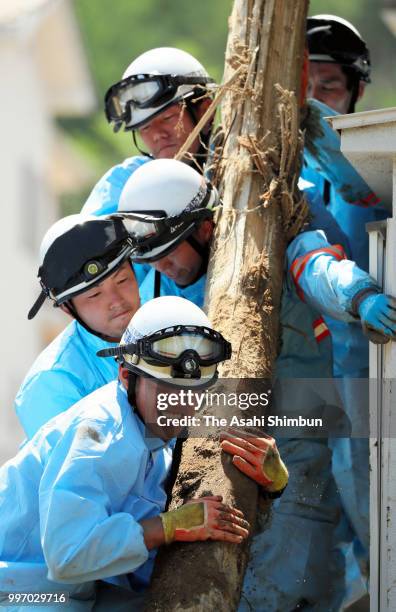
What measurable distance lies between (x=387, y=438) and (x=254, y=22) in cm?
271

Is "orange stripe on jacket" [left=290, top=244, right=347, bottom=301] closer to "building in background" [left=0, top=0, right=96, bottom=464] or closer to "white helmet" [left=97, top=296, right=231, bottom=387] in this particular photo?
"white helmet" [left=97, top=296, right=231, bottom=387]

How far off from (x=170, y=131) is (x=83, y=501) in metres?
3.08

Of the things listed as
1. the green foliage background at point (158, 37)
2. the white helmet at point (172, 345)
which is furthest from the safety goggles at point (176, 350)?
the green foliage background at point (158, 37)

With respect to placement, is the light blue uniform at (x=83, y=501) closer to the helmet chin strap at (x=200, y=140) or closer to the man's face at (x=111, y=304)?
the man's face at (x=111, y=304)

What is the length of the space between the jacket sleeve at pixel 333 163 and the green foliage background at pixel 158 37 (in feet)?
93.9

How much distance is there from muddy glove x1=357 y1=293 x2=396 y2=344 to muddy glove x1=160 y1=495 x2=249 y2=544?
3.64 feet

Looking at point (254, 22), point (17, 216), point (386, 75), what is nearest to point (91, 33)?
point (386, 75)

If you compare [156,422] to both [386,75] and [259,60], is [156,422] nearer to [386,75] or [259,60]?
[259,60]

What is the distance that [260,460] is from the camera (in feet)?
19.7

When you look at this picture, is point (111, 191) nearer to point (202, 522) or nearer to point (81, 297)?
point (81, 297)

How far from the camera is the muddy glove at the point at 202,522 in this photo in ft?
18.6

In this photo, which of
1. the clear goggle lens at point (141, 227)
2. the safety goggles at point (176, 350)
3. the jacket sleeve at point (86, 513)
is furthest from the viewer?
the clear goggle lens at point (141, 227)

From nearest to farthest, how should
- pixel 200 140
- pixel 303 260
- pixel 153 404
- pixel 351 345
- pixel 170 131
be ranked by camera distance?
pixel 153 404 < pixel 303 260 < pixel 351 345 < pixel 200 140 < pixel 170 131

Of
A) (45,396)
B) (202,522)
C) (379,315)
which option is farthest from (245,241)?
(202,522)
